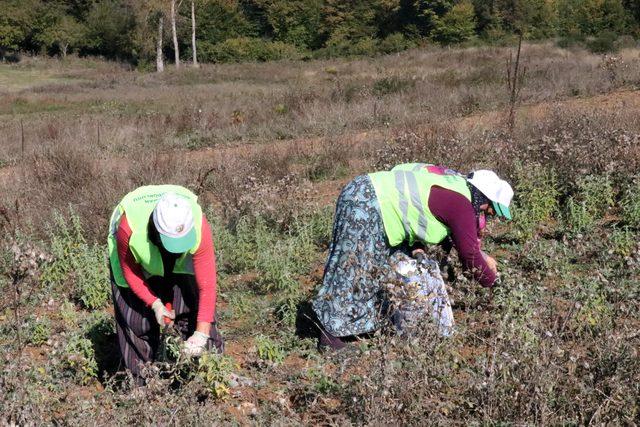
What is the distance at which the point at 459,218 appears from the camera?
395 centimetres

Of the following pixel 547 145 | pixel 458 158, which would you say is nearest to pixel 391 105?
pixel 458 158

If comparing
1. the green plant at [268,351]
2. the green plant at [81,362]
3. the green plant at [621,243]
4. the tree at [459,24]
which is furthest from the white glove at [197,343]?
the tree at [459,24]

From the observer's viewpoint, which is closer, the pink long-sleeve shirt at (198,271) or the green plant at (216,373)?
the green plant at (216,373)

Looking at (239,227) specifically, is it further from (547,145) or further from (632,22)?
(632,22)

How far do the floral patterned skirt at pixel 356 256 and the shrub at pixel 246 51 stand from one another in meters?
42.0

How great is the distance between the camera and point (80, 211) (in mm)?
6676

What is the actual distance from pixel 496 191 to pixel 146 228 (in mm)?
1799

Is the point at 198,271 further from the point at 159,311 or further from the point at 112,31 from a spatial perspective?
the point at 112,31

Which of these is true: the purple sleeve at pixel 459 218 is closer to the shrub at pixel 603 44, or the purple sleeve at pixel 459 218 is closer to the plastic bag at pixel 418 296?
Result: the plastic bag at pixel 418 296

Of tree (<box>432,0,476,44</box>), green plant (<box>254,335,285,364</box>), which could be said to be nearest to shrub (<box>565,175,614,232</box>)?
green plant (<box>254,335,285,364</box>)

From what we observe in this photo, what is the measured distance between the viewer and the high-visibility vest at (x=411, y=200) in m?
4.02

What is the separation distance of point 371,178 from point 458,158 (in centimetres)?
329

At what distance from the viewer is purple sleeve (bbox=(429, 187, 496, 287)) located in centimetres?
395

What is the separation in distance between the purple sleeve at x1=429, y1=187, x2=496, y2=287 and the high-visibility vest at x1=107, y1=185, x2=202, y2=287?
1.26 metres
